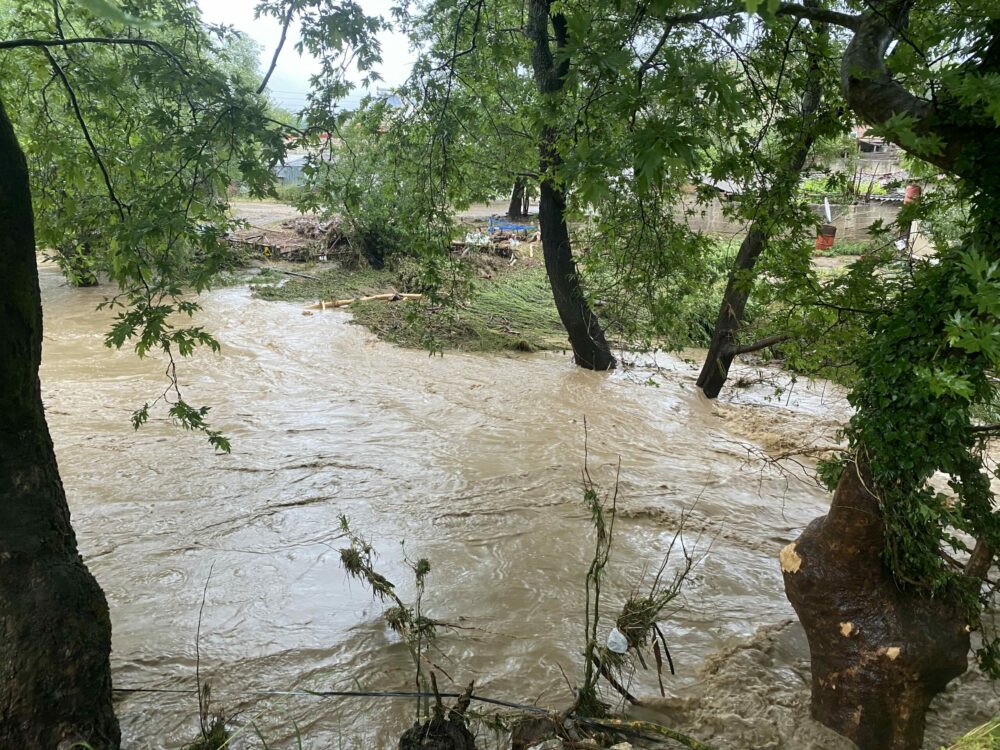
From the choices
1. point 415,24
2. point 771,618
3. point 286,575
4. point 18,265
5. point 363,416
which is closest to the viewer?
point 18,265

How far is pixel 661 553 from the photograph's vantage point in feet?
19.1

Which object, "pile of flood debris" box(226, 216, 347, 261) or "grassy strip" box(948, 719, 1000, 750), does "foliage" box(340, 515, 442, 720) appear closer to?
"grassy strip" box(948, 719, 1000, 750)

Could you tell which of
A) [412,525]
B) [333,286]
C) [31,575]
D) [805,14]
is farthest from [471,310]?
[31,575]

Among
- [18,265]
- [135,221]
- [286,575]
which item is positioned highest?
[135,221]

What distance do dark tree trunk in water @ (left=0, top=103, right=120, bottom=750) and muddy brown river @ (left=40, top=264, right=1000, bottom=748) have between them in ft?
2.64

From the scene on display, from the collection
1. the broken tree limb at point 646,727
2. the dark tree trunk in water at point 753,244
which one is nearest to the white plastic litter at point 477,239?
the dark tree trunk in water at point 753,244

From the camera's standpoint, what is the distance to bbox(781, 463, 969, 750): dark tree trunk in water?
3299 mm

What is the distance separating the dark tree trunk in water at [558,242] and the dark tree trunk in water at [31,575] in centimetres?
509

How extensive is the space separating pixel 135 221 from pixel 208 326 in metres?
9.81

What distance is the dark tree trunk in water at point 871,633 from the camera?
3.30 metres

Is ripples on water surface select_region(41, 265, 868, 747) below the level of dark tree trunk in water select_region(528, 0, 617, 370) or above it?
below

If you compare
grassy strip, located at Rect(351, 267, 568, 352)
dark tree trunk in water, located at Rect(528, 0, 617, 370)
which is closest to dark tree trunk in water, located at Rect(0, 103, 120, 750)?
dark tree trunk in water, located at Rect(528, 0, 617, 370)

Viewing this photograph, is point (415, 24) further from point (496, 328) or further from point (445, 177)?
point (496, 328)

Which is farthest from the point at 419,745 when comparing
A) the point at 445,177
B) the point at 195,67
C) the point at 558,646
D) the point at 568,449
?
the point at 568,449
